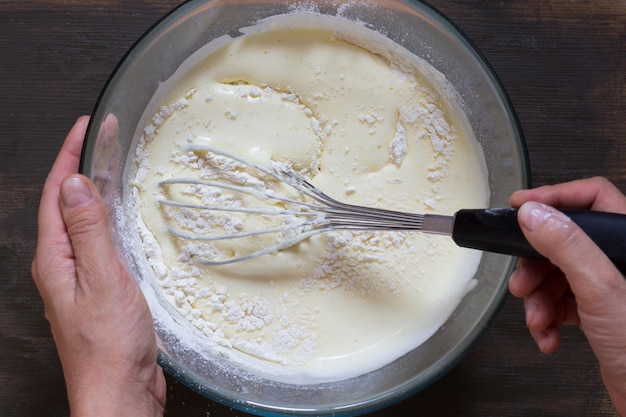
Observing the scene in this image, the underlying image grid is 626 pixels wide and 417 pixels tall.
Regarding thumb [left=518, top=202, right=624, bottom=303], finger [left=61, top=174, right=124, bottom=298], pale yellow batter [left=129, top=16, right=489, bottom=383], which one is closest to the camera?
thumb [left=518, top=202, right=624, bottom=303]

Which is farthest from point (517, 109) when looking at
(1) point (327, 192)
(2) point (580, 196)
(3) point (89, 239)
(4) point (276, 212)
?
(3) point (89, 239)

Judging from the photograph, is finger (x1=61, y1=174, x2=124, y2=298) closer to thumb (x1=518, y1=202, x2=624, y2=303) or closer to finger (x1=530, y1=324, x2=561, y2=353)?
thumb (x1=518, y1=202, x2=624, y2=303)

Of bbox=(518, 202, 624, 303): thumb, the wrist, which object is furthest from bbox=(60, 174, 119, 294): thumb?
bbox=(518, 202, 624, 303): thumb

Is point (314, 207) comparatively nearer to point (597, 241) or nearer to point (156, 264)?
point (156, 264)

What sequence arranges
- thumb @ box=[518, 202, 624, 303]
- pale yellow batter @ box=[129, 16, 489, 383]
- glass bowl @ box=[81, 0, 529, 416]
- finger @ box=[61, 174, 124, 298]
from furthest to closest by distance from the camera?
1. pale yellow batter @ box=[129, 16, 489, 383]
2. glass bowl @ box=[81, 0, 529, 416]
3. finger @ box=[61, 174, 124, 298]
4. thumb @ box=[518, 202, 624, 303]

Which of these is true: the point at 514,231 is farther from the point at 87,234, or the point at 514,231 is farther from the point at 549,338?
the point at 87,234

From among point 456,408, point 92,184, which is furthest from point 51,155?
point 456,408

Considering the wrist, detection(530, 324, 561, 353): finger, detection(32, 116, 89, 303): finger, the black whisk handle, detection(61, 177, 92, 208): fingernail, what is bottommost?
the wrist
